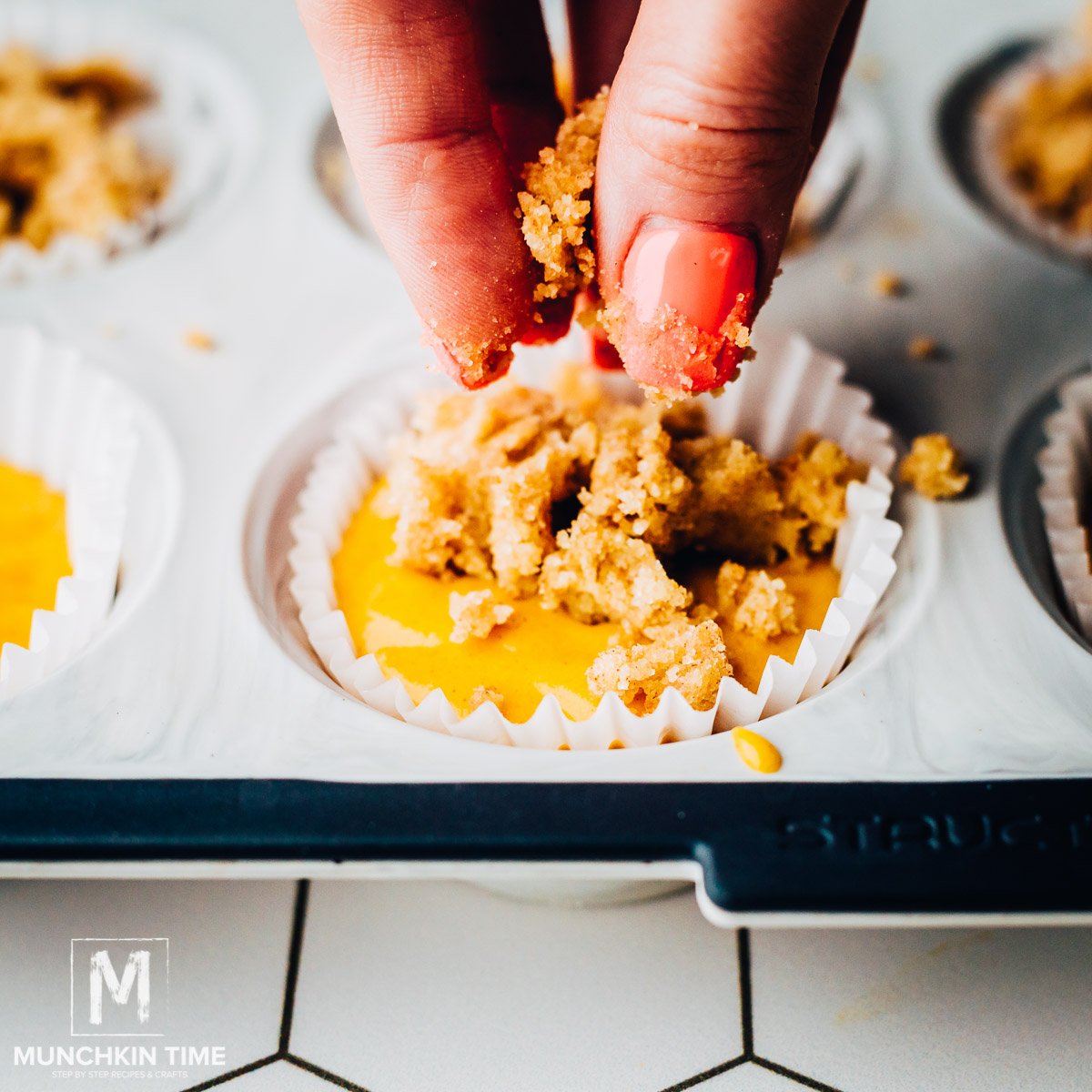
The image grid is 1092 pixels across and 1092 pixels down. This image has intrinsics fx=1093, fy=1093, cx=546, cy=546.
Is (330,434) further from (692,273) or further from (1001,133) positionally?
(1001,133)

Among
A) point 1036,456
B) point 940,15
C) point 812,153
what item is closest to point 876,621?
point 1036,456

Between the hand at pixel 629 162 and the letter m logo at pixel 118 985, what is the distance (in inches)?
19.7

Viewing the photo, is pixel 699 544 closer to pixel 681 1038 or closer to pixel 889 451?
pixel 889 451

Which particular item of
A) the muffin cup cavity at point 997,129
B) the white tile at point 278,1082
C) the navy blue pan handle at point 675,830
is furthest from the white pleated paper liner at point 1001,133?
the white tile at point 278,1082

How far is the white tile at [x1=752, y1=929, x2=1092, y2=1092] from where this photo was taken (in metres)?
0.77

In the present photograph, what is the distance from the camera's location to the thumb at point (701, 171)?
0.59m

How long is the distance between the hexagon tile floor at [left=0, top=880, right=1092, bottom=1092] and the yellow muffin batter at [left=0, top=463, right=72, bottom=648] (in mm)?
216

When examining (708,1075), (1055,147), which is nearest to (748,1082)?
(708,1075)

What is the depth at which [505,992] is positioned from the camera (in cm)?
82

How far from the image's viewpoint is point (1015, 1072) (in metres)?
0.77

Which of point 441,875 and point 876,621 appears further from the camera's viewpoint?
point 876,621

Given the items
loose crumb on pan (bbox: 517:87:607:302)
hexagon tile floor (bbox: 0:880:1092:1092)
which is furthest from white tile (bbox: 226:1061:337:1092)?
loose crumb on pan (bbox: 517:87:607:302)

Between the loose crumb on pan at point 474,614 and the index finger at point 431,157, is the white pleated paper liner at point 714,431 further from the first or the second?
the index finger at point 431,157

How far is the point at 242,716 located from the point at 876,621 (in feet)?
1.59
